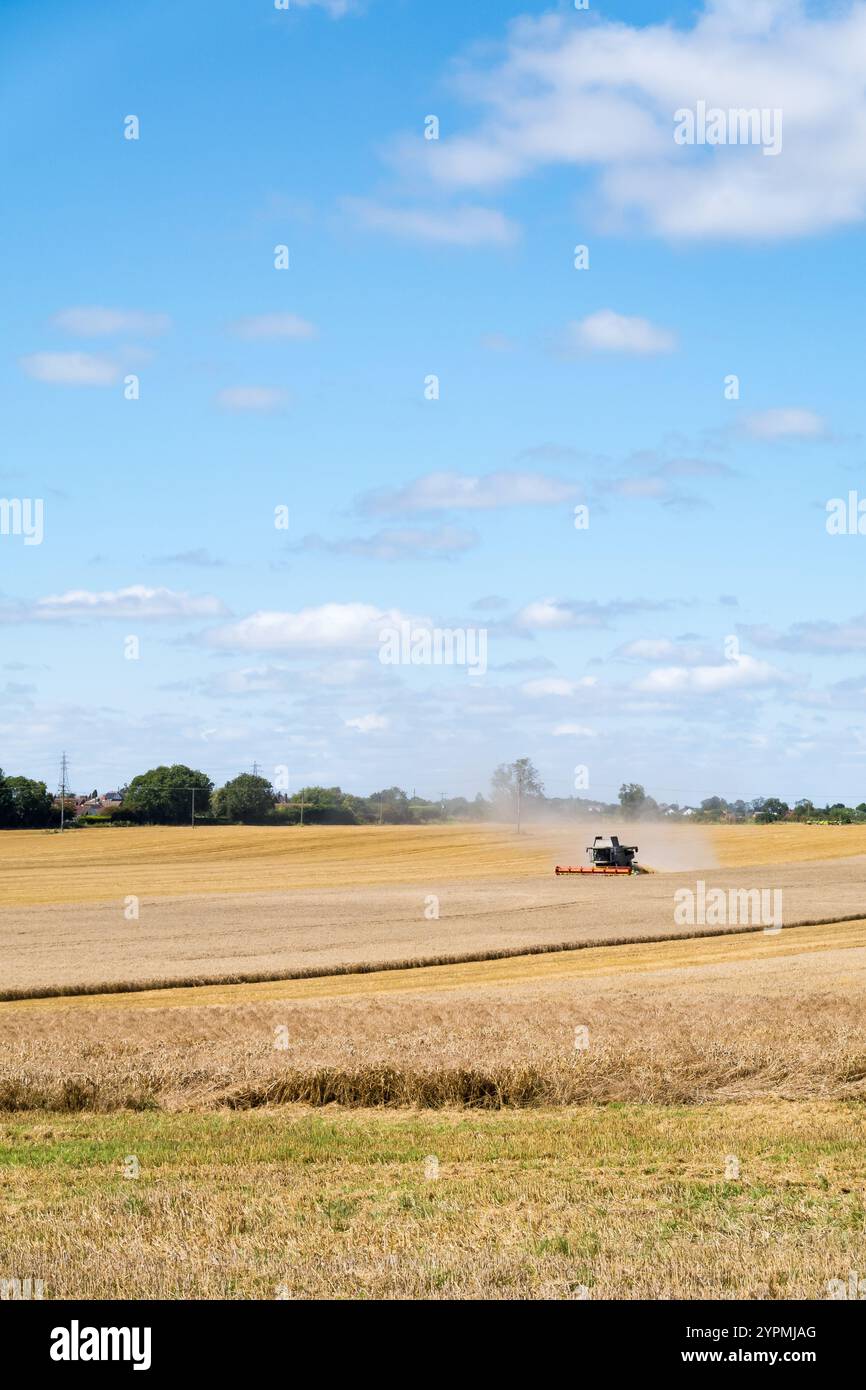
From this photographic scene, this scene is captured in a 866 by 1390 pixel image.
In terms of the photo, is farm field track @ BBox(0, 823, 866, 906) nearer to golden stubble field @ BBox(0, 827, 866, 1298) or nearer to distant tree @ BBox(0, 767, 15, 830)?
distant tree @ BBox(0, 767, 15, 830)

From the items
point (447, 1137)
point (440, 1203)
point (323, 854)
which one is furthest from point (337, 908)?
point (323, 854)

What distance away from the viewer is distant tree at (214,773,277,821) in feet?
500

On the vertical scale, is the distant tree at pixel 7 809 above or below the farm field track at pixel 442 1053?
above

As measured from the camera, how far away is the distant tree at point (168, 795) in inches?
5910

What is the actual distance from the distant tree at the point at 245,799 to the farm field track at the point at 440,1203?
139047mm

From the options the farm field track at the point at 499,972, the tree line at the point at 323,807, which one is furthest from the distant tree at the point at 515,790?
the farm field track at the point at 499,972

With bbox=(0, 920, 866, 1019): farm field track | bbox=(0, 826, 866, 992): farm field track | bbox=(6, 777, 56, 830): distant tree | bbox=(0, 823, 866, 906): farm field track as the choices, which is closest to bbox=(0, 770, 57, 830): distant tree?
bbox=(6, 777, 56, 830): distant tree

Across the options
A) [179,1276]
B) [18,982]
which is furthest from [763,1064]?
[18,982]

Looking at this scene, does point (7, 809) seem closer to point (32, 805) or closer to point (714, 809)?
point (32, 805)

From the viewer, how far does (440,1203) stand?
1060cm

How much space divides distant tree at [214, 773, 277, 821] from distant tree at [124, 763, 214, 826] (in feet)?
8.11

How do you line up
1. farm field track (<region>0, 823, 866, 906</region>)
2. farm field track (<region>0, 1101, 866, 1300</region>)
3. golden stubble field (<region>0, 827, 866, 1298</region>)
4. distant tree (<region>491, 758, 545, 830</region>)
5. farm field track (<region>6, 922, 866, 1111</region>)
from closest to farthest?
farm field track (<region>0, 1101, 866, 1300</region>) < golden stubble field (<region>0, 827, 866, 1298</region>) < farm field track (<region>6, 922, 866, 1111</region>) < farm field track (<region>0, 823, 866, 906</region>) < distant tree (<region>491, 758, 545, 830</region>)

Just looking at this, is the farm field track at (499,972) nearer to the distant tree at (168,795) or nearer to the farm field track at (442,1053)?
the farm field track at (442,1053)
